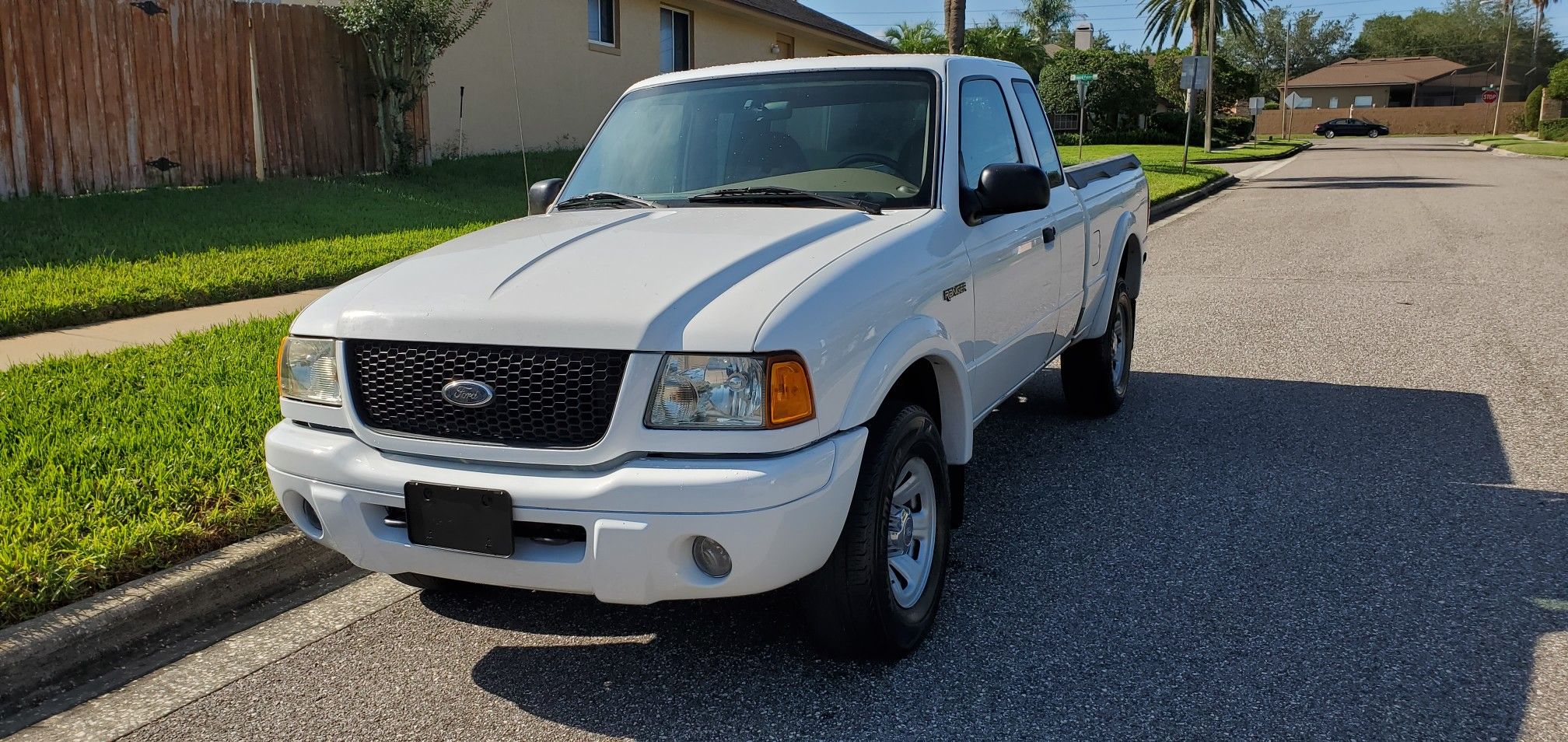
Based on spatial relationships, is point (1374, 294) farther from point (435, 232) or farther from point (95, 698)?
point (95, 698)

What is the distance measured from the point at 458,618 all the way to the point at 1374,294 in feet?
29.8

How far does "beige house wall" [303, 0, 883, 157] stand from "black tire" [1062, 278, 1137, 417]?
9866 millimetres

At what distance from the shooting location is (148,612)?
3812mm

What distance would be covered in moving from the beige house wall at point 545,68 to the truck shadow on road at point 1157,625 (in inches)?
445

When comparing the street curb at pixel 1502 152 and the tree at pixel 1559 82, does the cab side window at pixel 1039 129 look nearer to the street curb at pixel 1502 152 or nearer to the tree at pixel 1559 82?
the street curb at pixel 1502 152

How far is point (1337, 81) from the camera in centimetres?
9738

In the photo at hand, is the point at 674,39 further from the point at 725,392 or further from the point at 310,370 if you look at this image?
the point at 725,392

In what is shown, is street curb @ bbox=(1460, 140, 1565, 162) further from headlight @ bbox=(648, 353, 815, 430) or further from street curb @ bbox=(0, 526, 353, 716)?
street curb @ bbox=(0, 526, 353, 716)

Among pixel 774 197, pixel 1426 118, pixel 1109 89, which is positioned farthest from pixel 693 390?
pixel 1426 118

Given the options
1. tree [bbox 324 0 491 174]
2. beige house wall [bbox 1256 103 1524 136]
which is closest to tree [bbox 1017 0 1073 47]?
beige house wall [bbox 1256 103 1524 136]

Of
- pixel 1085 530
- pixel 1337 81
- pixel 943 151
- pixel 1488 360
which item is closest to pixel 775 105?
pixel 943 151

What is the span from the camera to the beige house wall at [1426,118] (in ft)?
261

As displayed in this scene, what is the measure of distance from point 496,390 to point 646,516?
552 mm

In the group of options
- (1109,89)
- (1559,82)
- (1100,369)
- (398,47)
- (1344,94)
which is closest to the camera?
(1100,369)
